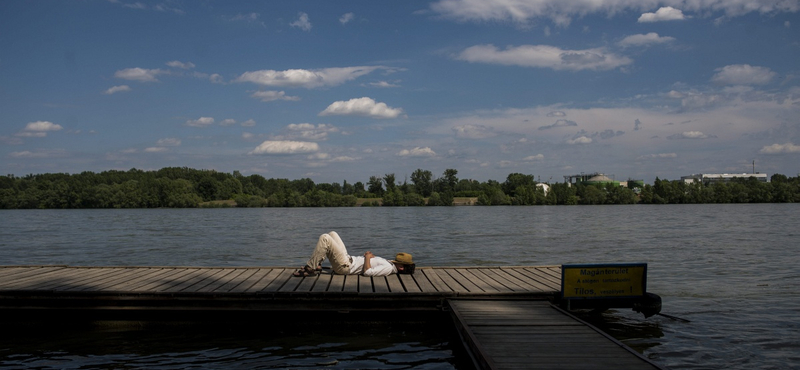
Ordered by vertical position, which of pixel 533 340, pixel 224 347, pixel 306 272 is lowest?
pixel 224 347

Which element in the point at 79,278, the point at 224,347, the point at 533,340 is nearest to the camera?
the point at 533,340

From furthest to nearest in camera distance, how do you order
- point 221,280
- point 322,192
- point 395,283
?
1. point 322,192
2. point 221,280
3. point 395,283

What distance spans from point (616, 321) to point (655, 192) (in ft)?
458

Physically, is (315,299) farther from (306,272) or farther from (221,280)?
(221,280)

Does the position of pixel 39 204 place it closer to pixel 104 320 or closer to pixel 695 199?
pixel 104 320

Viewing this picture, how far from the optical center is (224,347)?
30.1ft

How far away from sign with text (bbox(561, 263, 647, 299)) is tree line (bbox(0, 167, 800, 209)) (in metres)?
132

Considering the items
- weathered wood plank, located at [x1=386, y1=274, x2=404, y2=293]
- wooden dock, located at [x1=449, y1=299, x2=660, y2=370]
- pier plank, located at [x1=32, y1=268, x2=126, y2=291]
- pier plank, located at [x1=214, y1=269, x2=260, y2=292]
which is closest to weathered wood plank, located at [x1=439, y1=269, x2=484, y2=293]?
wooden dock, located at [x1=449, y1=299, x2=660, y2=370]

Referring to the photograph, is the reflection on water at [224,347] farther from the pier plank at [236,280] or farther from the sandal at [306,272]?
the sandal at [306,272]

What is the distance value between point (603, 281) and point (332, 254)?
203 inches

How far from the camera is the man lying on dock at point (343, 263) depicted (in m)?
11.1

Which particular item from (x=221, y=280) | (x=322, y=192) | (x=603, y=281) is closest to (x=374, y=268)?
(x=221, y=280)

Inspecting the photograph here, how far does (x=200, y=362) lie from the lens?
331 inches

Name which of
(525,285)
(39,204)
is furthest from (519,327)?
(39,204)
